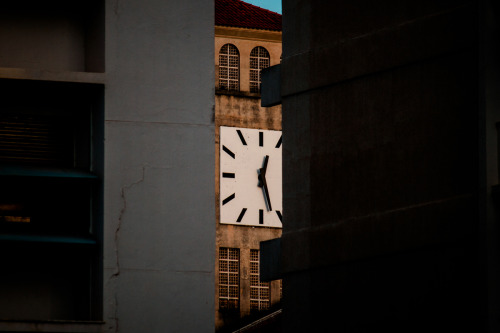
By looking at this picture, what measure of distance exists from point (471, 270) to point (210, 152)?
14.0 ft

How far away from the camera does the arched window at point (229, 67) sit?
181 ft

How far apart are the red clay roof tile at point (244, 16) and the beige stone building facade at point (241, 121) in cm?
37

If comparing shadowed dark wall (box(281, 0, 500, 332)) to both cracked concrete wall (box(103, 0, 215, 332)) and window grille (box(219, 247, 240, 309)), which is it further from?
window grille (box(219, 247, 240, 309))

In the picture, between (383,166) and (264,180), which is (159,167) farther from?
(264,180)

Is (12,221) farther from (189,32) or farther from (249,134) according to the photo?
(249,134)

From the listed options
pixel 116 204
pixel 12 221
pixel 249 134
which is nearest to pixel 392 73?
pixel 116 204

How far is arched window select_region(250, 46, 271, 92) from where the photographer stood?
181ft

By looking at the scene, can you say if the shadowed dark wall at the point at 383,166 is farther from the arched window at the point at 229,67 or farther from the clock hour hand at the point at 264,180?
the arched window at the point at 229,67

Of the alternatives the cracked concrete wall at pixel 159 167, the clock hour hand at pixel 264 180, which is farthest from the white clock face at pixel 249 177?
the cracked concrete wall at pixel 159 167

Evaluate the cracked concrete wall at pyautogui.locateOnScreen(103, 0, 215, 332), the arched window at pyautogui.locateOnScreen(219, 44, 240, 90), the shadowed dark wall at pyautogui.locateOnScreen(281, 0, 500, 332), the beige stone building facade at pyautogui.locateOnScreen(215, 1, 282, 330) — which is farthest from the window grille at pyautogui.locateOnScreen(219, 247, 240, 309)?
the cracked concrete wall at pyautogui.locateOnScreen(103, 0, 215, 332)

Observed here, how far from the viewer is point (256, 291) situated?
179ft

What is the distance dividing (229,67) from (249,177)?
155 inches

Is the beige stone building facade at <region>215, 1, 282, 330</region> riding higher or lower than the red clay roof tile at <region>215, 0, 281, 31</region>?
lower

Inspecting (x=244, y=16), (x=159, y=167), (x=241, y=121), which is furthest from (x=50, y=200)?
(x=244, y=16)
